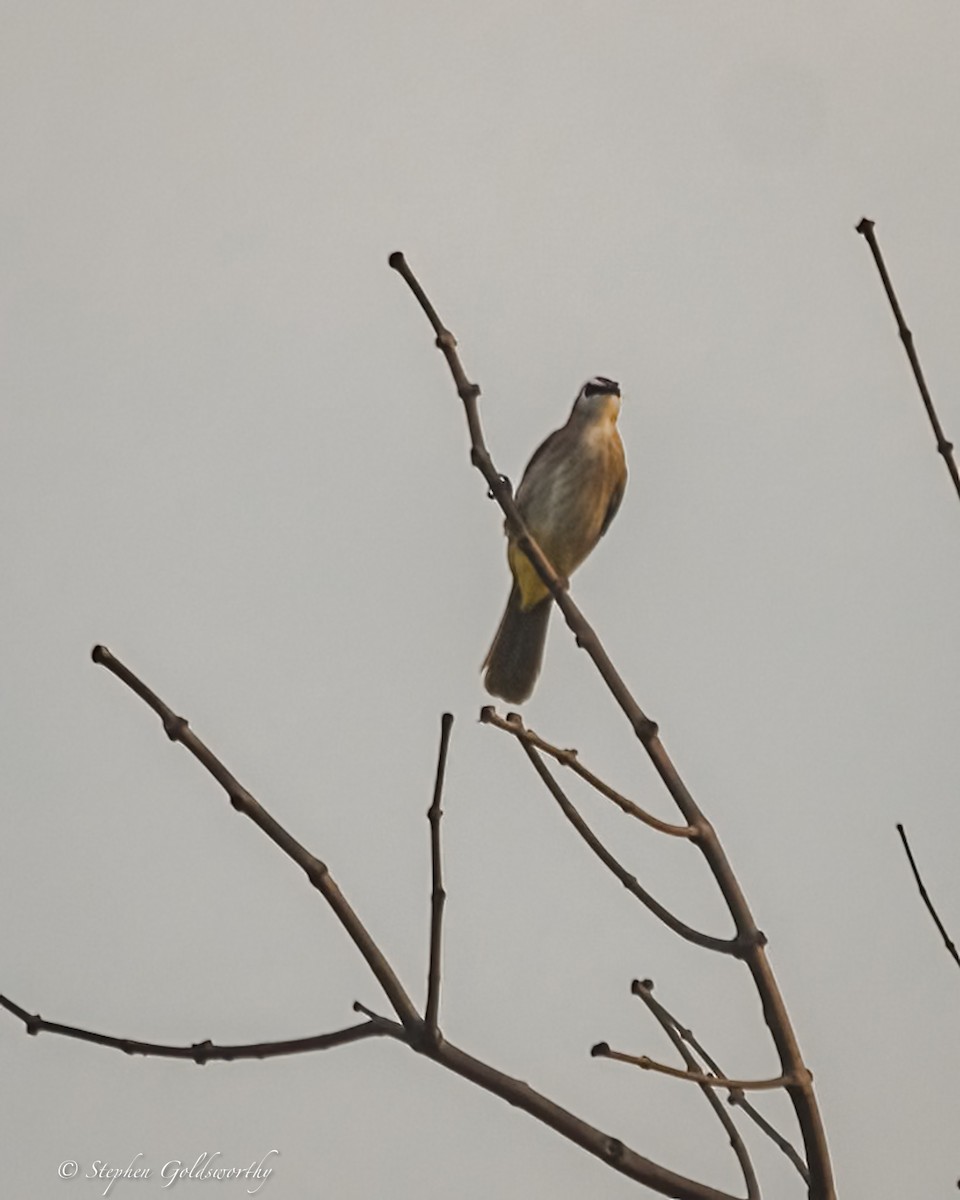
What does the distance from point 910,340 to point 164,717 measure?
0.91 m

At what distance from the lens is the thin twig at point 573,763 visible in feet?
5.66

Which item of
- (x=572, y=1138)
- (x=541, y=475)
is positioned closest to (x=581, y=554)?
(x=541, y=475)

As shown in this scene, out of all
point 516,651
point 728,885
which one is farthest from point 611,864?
point 516,651

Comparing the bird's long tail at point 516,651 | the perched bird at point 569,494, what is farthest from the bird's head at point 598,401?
the bird's long tail at point 516,651

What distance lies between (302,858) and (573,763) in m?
0.33

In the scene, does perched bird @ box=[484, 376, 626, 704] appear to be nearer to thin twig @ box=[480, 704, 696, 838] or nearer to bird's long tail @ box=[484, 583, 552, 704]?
bird's long tail @ box=[484, 583, 552, 704]

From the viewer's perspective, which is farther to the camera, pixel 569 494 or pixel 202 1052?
pixel 569 494

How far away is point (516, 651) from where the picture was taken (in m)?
3.89

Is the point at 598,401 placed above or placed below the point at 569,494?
above

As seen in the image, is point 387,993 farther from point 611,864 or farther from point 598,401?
point 598,401

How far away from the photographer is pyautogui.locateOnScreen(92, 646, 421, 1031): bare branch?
1.60 meters

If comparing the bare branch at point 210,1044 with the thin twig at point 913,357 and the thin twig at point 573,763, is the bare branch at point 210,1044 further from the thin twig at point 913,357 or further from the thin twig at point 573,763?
the thin twig at point 913,357

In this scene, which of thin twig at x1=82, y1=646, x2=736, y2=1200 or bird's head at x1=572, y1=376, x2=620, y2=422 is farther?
bird's head at x1=572, y1=376, x2=620, y2=422

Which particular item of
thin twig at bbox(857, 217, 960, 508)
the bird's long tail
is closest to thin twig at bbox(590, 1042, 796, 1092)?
thin twig at bbox(857, 217, 960, 508)
